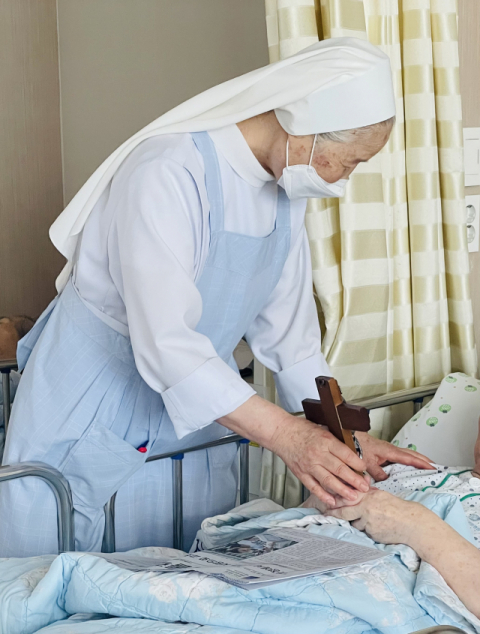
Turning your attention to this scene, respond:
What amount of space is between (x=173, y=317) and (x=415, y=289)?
1.15m

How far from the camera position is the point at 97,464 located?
5.10 feet

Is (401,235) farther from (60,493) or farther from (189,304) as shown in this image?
(60,493)

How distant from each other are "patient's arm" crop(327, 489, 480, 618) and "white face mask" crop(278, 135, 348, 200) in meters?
0.61

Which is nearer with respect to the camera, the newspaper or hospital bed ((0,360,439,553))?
the newspaper

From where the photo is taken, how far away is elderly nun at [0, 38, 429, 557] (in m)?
1.35

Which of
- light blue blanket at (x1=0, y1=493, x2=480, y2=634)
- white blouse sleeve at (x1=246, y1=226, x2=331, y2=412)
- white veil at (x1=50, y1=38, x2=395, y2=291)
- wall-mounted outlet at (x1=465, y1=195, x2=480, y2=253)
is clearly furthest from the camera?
wall-mounted outlet at (x1=465, y1=195, x2=480, y2=253)

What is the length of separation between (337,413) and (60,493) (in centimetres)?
61

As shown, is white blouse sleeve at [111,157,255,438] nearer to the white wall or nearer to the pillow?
the pillow

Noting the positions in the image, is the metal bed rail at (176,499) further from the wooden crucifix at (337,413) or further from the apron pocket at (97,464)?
the wooden crucifix at (337,413)

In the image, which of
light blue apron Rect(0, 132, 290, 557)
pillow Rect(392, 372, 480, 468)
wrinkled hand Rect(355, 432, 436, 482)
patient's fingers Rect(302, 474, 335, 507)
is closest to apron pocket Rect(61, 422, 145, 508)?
light blue apron Rect(0, 132, 290, 557)

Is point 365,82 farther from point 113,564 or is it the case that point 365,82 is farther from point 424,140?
point 113,564

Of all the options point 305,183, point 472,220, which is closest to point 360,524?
point 305,183

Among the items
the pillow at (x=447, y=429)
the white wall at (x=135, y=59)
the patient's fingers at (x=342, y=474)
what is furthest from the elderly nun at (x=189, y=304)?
the white wall at (x=135, y=59)

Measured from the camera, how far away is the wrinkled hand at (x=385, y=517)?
1.36 metres
